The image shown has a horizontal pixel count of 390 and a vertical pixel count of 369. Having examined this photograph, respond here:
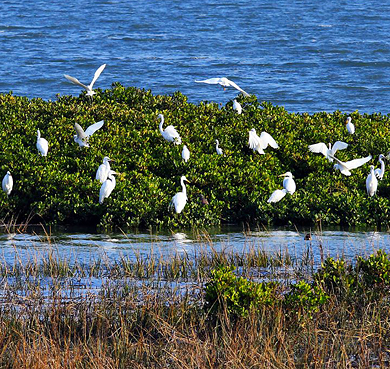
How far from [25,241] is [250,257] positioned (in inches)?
147

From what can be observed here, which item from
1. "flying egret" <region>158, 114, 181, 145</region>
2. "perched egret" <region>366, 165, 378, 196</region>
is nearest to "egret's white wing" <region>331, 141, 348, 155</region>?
"perched egret" <region>366, 165, 378, 196</region>

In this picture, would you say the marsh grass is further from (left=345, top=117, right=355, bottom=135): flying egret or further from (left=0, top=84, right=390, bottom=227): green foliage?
(left=345, top=117, right=355, bottom=135): flying egret

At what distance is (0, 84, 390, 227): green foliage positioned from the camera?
12.6 m

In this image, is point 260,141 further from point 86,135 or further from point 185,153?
point 86,135

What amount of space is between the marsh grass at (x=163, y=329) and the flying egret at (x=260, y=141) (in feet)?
15.9

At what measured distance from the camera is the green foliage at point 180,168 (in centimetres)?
1255

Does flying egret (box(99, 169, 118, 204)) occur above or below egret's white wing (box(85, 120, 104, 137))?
below

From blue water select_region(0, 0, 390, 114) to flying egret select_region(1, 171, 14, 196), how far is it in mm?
16470

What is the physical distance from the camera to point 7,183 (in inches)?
486

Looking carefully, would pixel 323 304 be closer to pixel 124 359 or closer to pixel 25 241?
pixel 124 359

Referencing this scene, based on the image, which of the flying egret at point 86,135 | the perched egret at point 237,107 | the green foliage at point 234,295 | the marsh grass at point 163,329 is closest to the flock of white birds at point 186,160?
the flying egret at point 86,135

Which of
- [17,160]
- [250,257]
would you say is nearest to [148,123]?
[17,160]

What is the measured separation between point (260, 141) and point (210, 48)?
25.8 metres

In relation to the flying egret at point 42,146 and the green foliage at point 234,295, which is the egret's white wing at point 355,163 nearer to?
the flying egret at point 42,146
